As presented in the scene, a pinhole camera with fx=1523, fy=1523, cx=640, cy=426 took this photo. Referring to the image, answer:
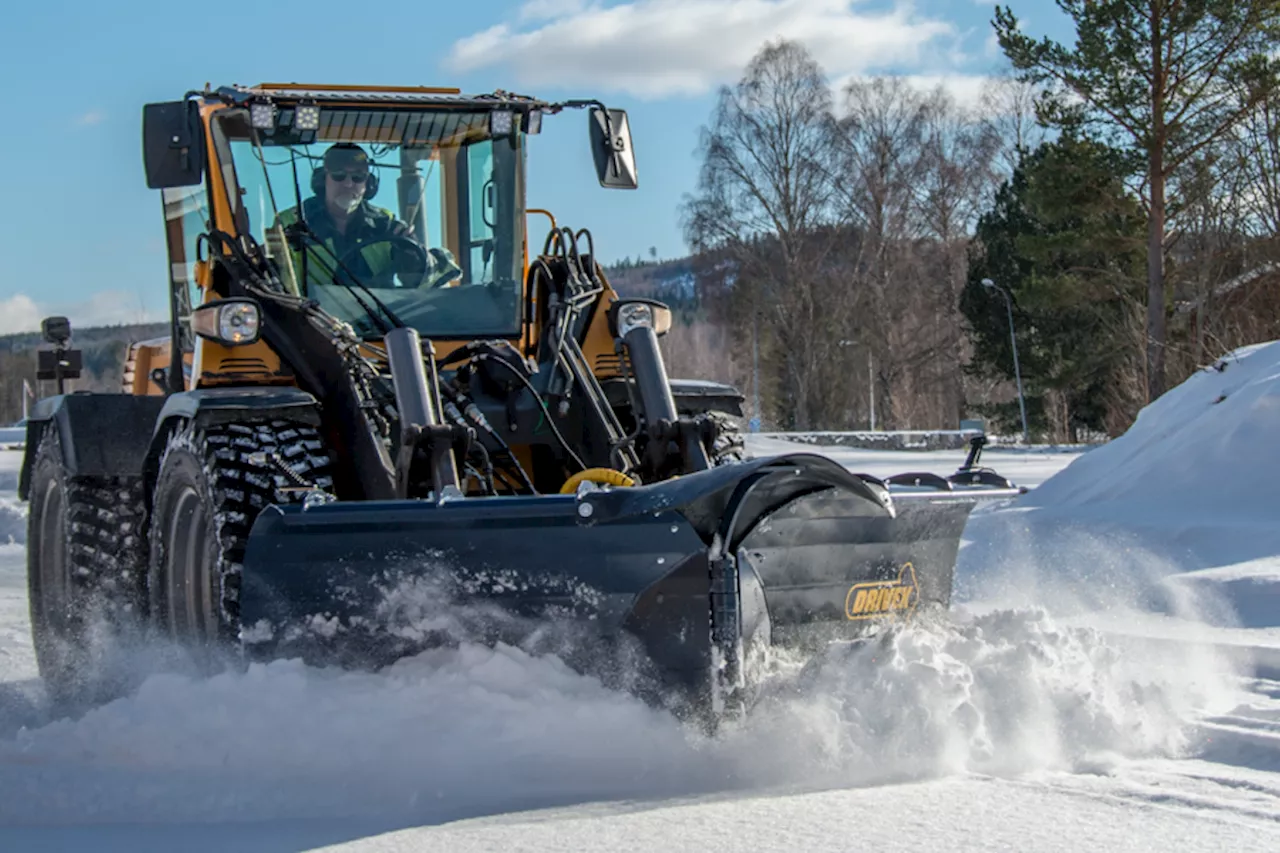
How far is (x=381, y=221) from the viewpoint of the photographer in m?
6.00

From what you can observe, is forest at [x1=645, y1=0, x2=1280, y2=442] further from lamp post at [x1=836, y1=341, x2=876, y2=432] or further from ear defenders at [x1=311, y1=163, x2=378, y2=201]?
ear defenders at [x1=311, y1=163, x2=378, y2=201]

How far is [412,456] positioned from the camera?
4.75m

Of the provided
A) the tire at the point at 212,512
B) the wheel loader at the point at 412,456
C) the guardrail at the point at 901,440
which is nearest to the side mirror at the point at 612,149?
the wheel loader at the point at 412,456

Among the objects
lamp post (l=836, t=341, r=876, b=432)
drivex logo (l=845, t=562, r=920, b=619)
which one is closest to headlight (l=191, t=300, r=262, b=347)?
drivex logo (l=845, t=562, r=920, b=619)

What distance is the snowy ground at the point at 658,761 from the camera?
11.3ft

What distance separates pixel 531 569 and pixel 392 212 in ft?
8.19

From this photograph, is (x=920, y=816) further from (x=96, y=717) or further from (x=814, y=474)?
(x=96, y=717)

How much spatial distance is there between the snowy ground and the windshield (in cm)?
196

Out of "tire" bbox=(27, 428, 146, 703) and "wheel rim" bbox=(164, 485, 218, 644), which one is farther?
"tire" bbox=(27, 428, 146, 703)

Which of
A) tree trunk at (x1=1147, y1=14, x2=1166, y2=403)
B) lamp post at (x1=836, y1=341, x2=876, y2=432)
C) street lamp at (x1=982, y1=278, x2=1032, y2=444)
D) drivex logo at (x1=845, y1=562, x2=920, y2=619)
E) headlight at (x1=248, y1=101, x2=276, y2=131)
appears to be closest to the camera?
drivex logo at (x1=845, y1=562, x2=920, y2=619)

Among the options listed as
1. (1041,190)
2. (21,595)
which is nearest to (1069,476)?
(21,595)

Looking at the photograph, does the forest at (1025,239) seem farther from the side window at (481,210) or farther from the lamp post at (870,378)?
the side window at (481,210)

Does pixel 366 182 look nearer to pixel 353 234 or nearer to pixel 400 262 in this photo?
pixel 353 234

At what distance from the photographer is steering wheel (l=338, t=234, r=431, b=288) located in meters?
5.88
